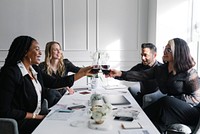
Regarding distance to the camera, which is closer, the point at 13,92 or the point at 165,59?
the point at 13,92

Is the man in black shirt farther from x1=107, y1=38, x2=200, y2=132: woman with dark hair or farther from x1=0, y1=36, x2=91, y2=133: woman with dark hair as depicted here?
x1=0, y1=36, x2=91, y2=133: woman with dark hair

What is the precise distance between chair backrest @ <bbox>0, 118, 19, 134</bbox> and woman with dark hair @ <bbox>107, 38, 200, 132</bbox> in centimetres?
135

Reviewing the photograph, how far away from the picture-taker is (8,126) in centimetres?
179

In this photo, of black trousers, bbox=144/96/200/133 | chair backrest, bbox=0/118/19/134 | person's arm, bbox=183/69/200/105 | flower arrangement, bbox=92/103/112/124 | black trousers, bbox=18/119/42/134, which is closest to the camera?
flower arrangement, bbox=92/103/112/124

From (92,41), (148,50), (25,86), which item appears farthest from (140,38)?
(25,86)

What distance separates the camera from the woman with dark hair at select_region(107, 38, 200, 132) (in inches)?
92.3

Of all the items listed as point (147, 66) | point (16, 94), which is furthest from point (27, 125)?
point (147, 66)

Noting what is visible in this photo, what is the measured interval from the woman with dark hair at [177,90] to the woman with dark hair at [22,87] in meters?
1.16

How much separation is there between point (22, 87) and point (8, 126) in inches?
19.0

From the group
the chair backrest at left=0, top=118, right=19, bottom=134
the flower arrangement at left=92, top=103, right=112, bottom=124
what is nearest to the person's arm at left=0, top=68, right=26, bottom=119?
the chair backrest at left=0, top=118, right=19, bottom=134

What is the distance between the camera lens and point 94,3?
16.0 feet

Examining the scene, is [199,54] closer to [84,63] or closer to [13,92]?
[84,63]

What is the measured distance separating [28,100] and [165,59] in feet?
5.20

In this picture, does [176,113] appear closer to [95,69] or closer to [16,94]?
[95,69]
